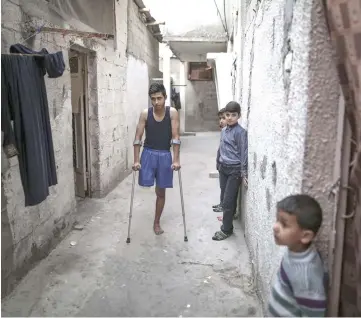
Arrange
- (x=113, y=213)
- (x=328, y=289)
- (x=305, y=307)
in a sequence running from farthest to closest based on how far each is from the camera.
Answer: (x=113, y=213), (x=328, y=289), (x=305, y=307)

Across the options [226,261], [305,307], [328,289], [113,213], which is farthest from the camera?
[113,213]

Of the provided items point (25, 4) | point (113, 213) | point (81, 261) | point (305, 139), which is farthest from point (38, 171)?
point (113, 213)

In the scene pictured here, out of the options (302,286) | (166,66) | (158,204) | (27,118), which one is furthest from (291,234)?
(166,66)

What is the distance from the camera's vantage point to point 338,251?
1.76m

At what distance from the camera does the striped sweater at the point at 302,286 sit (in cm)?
164

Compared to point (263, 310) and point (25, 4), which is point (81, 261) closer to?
point (263, 310)

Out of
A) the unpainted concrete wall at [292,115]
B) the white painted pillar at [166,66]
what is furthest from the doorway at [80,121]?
the white painted pillar at [166,66]

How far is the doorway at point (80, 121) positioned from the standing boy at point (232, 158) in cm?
254

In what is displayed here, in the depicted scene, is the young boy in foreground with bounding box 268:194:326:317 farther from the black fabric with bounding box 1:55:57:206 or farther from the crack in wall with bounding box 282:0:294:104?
the black fabric with bounding box 1:55:57:206

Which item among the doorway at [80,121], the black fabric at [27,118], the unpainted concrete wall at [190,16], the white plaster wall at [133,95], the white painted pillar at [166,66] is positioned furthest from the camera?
the white painted pillar at [166,66]

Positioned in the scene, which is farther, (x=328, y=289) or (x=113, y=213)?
(x=113, y=213)

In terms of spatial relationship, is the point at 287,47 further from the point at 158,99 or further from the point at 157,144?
the point at 157,144

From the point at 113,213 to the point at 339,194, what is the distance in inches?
158

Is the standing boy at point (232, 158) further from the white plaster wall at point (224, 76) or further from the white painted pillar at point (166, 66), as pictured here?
the white painted pillar at point (166, 66)
